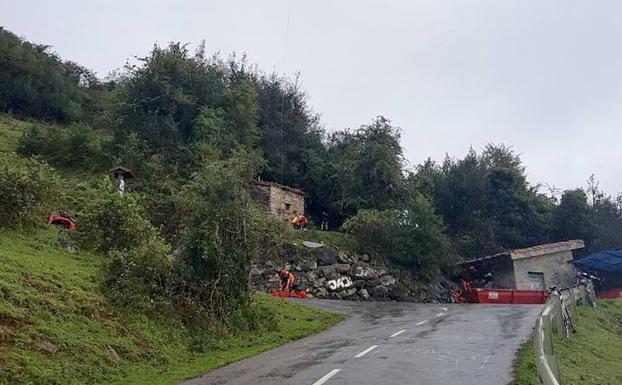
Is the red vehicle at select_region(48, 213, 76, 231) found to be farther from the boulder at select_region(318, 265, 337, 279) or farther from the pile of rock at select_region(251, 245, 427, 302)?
the boulder at select_region(318, 265, 337, 279)

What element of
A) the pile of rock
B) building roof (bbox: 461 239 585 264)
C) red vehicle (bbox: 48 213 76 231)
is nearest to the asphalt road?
the pile of rock

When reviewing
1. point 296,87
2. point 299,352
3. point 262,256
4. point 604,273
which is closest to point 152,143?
point 262,256

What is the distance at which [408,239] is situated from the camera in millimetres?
34250

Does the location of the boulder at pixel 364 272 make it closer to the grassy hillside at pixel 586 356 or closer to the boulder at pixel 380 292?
the boulder at pixel 380 292

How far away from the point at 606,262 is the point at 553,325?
26076mm

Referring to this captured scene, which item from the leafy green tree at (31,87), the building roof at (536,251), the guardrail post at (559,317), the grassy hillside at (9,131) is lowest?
the guardrail post at (559,317)

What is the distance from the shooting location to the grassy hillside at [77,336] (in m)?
10.9

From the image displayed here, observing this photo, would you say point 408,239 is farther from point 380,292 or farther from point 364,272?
point 380,292

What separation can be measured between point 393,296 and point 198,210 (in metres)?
18.3

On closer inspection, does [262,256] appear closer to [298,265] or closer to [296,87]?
[298,265]

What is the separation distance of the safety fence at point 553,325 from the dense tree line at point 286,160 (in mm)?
9053

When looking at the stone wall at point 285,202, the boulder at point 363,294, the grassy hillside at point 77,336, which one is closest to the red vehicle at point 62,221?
the grassy hillside at point 77,336

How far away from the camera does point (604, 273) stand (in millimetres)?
40750

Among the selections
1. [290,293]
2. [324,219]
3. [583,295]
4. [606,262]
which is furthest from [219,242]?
[606,262]
